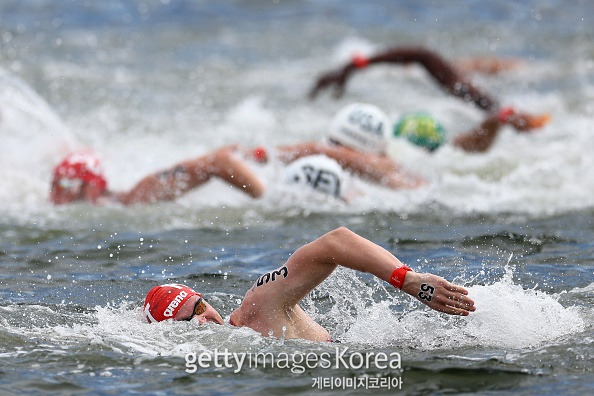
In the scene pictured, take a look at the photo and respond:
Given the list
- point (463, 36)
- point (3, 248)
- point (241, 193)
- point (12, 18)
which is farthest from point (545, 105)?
point (12, 18)

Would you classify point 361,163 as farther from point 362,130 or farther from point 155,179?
point 155,179

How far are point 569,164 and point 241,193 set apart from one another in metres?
3.97

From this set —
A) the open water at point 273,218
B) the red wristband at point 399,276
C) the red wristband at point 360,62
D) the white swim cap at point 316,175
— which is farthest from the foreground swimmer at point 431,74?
the red wristband at point 399,276

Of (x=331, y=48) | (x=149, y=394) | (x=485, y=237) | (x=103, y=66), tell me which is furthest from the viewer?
(x=331, y=48)

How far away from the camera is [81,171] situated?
10508mm

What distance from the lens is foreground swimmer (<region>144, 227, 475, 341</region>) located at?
5.76 m

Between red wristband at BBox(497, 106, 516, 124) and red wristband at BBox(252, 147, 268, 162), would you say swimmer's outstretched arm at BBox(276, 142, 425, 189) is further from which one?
red wristband at BBox(497, 106, 516, 124)

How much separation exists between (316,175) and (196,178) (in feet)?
3.59

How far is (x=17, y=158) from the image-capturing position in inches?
499

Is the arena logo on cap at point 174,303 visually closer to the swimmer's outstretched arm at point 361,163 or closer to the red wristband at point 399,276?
the red wristband at point 399,276

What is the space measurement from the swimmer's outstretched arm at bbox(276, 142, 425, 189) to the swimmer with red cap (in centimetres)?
61

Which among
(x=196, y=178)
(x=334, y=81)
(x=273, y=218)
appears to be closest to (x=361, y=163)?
(x=273, y=218)

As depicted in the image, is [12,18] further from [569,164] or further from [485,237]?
[485,237]

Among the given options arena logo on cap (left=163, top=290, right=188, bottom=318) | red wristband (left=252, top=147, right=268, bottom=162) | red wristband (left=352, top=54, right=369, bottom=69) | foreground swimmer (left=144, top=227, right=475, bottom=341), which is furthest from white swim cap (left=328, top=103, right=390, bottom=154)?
arena logo on cap (left=163, top=290, right=188, bottom=318)
